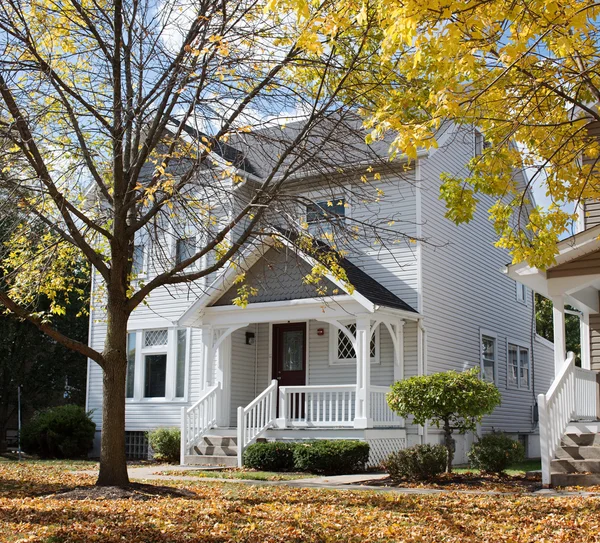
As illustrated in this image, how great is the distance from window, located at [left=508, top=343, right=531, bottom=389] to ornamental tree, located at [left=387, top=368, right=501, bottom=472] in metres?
8.97

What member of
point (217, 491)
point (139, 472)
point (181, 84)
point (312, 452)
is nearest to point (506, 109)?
point (181, 84)

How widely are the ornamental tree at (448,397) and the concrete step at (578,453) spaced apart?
1748 millimetres

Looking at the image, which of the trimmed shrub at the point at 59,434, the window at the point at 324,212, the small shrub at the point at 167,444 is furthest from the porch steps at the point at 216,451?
the window at the point at 324,212

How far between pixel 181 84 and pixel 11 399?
736 inches

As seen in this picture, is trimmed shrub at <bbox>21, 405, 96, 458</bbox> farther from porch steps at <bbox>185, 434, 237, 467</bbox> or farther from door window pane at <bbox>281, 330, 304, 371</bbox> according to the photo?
door window pane at <bbox>281, 330, 304, 371</bbox>

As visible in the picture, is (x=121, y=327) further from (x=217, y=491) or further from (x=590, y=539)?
(x=590, y=539)

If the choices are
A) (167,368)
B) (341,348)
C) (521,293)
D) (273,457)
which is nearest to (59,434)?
(167,368)

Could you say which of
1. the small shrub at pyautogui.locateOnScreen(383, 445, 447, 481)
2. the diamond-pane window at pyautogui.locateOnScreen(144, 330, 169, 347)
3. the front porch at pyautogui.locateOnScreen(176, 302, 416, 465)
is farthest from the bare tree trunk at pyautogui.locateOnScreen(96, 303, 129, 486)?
the diamond-pane window at pyautogui.locateOnScreen(144, 330, 169, 347)

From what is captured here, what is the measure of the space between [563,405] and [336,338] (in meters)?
7.12

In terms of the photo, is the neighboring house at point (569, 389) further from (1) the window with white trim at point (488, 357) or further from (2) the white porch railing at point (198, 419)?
(2) the white porch railing at point (198, 419)

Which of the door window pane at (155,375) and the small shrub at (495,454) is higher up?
the door window pane at (155,375)

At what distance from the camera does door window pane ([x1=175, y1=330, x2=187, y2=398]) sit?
20172 millimetres

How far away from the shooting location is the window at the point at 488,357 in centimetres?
2062

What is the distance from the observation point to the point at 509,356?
73.3 feet
